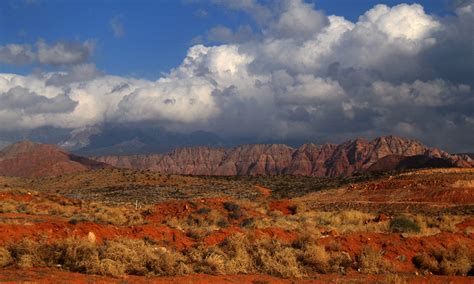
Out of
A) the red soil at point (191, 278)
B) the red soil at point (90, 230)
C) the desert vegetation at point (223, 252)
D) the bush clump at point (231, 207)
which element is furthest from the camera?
the bush clump at point (231, 207)

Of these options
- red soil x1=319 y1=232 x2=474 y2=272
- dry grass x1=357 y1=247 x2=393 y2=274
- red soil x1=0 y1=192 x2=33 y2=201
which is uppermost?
red soil x1=319 y1=232 x2=474 y2=272

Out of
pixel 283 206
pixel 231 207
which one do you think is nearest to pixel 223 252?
pixel 231 207

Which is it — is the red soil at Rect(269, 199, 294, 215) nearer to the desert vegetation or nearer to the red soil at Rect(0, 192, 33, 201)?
the desert vegetation

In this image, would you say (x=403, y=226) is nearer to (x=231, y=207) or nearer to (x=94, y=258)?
(x=231, y=207)

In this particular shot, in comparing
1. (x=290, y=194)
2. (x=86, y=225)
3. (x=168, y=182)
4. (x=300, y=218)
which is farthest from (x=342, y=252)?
(x=168, y=182)

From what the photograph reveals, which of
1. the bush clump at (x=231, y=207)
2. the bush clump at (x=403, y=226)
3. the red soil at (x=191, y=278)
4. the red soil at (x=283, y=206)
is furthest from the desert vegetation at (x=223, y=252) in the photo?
the red soil at (x=283, y=206)

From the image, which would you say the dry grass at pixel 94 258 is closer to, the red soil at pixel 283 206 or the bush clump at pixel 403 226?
the bush clump at pixel 403 226

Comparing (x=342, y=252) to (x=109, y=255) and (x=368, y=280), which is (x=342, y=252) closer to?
(x=368, y=280)

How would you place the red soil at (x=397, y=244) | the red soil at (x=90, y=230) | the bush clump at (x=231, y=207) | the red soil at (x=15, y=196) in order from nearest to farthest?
the red soil at (x=90, y=230) → the red soil at (x=397, y=244) → the bush clump at (x=231, y=207) → the red soil at (x=15, y=196)

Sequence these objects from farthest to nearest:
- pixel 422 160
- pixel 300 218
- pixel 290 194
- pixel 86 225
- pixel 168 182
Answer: pixel 422 160 < pixel 168 182 < pixel 290 194 < pixel 300 218 < pixel 86 225

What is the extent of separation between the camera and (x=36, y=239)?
21188 mm

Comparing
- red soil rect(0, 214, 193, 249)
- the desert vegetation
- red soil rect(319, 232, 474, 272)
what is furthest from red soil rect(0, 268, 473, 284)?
red soil rect(0, 214, 193, 249)

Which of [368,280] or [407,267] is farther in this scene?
[407,267]

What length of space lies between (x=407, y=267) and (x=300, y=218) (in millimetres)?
17155
